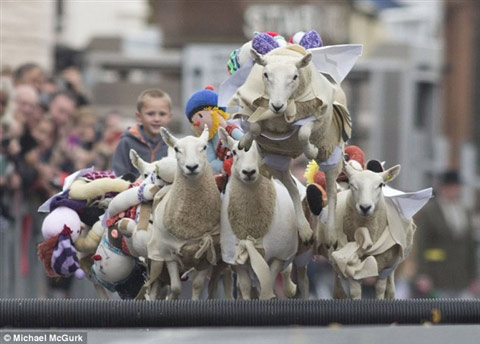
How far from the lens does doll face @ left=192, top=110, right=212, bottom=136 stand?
10.5m

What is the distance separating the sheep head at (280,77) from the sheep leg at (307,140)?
196 mm

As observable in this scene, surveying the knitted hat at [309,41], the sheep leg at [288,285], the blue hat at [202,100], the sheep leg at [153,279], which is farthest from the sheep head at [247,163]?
the sheep leg at [288,285]

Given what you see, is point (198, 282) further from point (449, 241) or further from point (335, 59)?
point (449, 241)

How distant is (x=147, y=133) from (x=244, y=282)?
6.82ft

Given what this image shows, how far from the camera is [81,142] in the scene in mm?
16984

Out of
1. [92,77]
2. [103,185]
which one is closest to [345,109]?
[103,185]

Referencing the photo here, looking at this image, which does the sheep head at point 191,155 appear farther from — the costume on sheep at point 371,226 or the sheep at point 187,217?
the costume on sheep at point 371,226

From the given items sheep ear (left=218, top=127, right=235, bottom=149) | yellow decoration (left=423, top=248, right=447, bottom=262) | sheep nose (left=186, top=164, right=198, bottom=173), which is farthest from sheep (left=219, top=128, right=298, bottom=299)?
yellow decoration (left=423, top=248, right=447, bottom=262)

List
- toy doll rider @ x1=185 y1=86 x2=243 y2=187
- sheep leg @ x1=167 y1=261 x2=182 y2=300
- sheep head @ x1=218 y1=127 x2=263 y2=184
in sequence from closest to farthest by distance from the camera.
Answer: sheep head @ x1=218 y1=127 x2=263 y2=184 → sheep leg @ x1=167 y1=261 x2=182 y2=300 → toy doll rider @ x1=185 y1=86 x2=243 y2=187

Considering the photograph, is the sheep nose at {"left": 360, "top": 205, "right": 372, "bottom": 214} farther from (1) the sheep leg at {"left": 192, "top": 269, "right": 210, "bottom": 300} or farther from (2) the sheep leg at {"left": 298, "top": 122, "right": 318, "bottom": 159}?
(1) the sheep leg at {"left": 192, "top": 269, "right": 210, "bottom": 300}

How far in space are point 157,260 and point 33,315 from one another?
1020 mm

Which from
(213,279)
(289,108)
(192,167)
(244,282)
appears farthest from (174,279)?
(289,108)

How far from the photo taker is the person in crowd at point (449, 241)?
17.7m

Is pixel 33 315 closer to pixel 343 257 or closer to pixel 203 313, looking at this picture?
pixel 203 313
